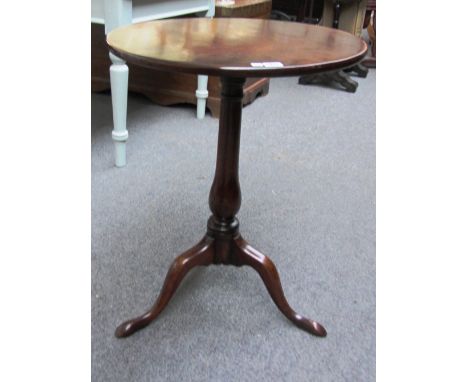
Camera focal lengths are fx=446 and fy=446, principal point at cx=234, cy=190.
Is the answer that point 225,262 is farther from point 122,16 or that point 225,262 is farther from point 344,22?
point 344,22

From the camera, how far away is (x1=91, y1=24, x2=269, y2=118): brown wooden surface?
7.39ft

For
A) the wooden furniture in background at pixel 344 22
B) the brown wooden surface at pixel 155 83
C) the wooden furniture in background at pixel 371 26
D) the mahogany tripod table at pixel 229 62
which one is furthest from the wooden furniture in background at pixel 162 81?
the wooden furniture in background at pixel 371 26

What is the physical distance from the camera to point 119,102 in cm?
163

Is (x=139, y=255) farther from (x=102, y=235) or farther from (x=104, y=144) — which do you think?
(x=104, y=144)

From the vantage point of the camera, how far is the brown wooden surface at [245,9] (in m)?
2.23

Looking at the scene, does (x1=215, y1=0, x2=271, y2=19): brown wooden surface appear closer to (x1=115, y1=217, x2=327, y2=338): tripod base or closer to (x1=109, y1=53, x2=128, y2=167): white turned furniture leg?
(x1=109, y1=53, x2=128, y2=167): white turned furniture leg

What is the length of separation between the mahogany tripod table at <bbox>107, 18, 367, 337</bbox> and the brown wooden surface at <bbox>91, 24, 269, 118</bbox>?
1.14 meters

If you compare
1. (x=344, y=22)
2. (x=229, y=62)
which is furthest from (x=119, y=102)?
(x=344, y=22)

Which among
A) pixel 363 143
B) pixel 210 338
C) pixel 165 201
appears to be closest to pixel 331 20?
pixel 363 143

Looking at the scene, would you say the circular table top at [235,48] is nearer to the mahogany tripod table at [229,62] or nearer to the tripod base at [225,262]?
the mahogany tripod table at [229,62]

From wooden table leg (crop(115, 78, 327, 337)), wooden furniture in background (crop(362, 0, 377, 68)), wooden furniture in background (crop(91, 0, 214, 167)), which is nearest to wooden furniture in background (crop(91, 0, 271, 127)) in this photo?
wooden furniture in background (crop(91, 0, 214, 167))

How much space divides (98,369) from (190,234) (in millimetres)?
523

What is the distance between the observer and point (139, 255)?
1.26 m

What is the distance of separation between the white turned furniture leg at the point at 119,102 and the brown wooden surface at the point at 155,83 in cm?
65
